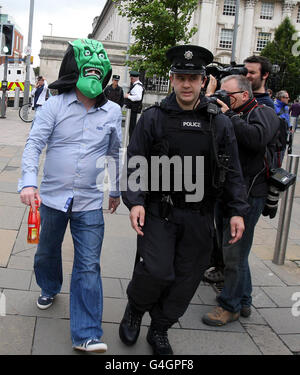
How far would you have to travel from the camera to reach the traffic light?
16156 millimetres

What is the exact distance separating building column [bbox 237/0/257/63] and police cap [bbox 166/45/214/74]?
6151cm

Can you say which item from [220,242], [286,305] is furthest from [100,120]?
[286,305]

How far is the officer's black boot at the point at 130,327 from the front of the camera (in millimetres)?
3109

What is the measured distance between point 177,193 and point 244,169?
733 millimetres

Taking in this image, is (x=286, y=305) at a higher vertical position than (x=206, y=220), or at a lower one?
lower

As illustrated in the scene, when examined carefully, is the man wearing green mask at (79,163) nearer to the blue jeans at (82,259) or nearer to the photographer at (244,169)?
the blue jeans at (82,259)

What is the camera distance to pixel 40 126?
2.94 m

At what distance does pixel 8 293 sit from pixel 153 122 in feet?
6.02

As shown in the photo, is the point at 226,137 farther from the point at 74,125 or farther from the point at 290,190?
the point at 290,190

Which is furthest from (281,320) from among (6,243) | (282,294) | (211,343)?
(6,243)

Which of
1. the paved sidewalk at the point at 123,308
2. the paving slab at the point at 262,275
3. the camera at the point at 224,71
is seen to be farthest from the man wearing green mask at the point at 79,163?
the paving slab at the point at 262,275

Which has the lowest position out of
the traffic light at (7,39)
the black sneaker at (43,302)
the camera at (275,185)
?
the black sneaker at (43,302)

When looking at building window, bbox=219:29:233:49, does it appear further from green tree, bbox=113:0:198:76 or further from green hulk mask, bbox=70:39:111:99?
green hulk mask, bbox=70:39:111:99

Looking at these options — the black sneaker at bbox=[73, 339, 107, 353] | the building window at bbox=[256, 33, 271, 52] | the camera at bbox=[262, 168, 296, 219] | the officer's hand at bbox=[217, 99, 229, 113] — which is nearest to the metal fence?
→ the building window at bbox=[256, 33, 271, 52]
